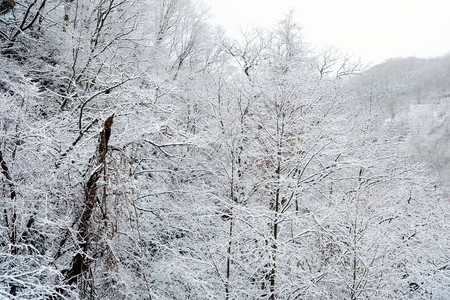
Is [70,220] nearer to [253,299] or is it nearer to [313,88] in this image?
[253,299]

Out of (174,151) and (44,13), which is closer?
(44,13)

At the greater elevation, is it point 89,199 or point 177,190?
point 89,199

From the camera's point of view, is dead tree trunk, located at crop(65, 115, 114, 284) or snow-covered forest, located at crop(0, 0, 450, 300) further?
snow-covered forest, located at crop(0, 0, 450, 300)

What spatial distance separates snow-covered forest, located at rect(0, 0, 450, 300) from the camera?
12.6ft

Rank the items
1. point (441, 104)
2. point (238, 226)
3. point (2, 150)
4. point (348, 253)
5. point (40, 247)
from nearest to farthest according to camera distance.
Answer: point (2, 150), point (40, 247), point (348, 253), point (238, 226), point (441, 104)

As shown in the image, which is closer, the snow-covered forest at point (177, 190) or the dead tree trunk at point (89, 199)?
the dead tree trunk at point (89, 199)

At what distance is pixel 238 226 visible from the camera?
645cm

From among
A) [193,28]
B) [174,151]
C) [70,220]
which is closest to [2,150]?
[70,220]

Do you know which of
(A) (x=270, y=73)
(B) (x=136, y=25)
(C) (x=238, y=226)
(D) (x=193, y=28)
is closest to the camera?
(C) (x=238, y=226)

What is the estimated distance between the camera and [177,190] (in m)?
7.53

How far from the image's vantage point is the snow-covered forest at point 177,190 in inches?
151

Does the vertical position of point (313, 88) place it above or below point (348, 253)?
above

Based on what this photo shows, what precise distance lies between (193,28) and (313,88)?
9.90m

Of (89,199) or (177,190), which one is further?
(177,190)
